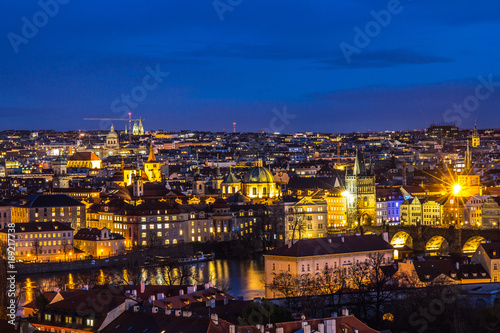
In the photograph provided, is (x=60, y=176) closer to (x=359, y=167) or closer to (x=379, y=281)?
(x=359, y=167)

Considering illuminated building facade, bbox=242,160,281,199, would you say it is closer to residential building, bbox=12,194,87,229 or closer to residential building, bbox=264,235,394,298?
residential building, bbox=12,194,87,229

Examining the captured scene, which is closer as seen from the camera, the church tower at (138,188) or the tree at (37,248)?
the tree at (37,248)

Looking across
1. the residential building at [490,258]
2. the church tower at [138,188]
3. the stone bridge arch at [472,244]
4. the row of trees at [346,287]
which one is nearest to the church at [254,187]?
the church tower at [138,188]

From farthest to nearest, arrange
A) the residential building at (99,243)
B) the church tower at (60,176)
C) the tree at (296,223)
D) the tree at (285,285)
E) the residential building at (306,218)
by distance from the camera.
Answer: the church tower at (60,176)
the residential building at (306,218)
the tree at (296,223)
the residential building at (99,243)
the tree at (285,285)

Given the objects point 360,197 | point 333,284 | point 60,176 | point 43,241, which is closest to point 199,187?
point 360,197

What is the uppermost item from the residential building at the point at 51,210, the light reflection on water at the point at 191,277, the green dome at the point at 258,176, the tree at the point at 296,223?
the green dome at the point at 258,176

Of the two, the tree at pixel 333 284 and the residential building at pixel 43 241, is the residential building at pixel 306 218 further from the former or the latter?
the tree at pixel 333 284
